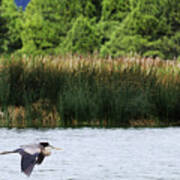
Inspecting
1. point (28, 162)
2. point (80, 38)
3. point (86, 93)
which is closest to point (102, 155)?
point (28, 162)

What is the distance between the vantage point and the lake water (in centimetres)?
961

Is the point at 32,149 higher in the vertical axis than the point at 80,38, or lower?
lower

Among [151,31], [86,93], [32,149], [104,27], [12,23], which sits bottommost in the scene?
[86,93]

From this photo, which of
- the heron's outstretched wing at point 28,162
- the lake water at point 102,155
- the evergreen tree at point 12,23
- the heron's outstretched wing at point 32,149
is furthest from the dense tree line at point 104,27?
the heron's outstretched wing at point 28,162

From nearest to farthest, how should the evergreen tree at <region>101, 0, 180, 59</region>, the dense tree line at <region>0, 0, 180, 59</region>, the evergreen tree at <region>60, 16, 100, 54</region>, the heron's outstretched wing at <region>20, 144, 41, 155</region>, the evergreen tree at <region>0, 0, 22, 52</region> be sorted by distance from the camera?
the heron's outstretched wing at <region>20, 144, 41, 155</region>, the evergreen tree at <region>101, 0, 180, 59</region>, the dense tree line at <region>0, 0, 180, 59</region>, the evergreen tree at <region>60, 16, 100, 54</region>, the evergreen tree at <region>0, 0, 22, 52</region>

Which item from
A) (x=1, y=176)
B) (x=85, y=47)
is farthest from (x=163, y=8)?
(x=1, y=176)

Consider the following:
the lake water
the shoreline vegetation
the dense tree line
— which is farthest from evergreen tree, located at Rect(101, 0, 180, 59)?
the lake water

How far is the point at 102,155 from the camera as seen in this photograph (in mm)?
11547

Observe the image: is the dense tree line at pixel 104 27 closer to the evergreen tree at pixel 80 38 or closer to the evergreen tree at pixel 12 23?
the evergreen tree at pixel 80 38

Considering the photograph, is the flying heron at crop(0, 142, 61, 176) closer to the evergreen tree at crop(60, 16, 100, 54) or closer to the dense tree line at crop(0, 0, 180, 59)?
the dense tree line at crop(0, 0, 180, 59)

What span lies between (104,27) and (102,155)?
2827 centimetres

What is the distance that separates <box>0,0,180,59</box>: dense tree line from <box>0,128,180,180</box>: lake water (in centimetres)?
1811

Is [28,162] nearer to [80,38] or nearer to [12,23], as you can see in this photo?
[80,38]

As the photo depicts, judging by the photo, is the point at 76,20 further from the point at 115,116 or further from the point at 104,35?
the point at 115,116
